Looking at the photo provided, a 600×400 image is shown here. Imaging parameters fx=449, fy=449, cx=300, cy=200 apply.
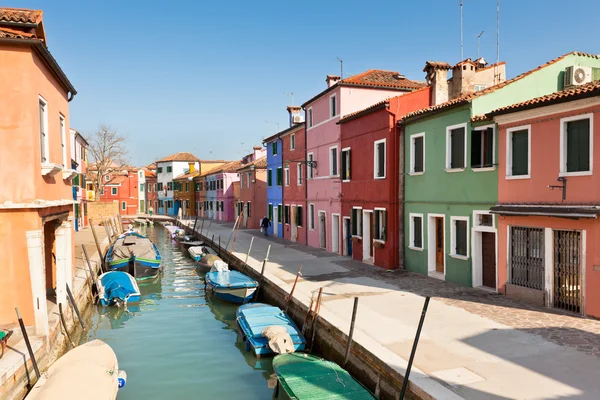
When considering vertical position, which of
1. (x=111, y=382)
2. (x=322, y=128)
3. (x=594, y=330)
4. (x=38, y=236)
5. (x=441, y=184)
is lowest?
(x=111, y=382)

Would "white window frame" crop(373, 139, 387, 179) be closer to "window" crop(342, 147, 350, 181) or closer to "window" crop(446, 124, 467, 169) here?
"window" crop(342, 147, 350, 181)

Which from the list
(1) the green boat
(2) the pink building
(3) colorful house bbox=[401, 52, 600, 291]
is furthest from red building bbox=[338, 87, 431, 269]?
(1) the green boat

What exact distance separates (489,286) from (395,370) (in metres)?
7.36

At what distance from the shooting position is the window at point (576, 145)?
10625 millimetres

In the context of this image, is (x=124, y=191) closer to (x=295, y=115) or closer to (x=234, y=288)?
(x=295, y=115)

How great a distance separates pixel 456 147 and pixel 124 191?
64.7 metres

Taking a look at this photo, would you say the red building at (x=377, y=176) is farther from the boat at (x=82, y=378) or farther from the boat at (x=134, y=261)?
the boat at (x=82, y=378)

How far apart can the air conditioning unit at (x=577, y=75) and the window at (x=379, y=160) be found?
665cm

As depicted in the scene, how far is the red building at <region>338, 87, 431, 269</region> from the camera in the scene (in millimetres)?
17484

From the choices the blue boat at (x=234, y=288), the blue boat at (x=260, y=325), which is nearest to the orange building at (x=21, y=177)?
the blue boat at (x=260, y=325)

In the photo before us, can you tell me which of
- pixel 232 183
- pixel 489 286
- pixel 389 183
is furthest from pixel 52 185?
pixel 232 183

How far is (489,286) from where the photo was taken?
13.9 m

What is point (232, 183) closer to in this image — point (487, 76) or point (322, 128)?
point (322, 128)

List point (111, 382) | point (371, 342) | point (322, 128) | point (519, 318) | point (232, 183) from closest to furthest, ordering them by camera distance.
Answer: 1. point (111, 382)
2. point (371, 342)
3. point (519, 318)
4. point (322, 128)
5. point (232, 183)
